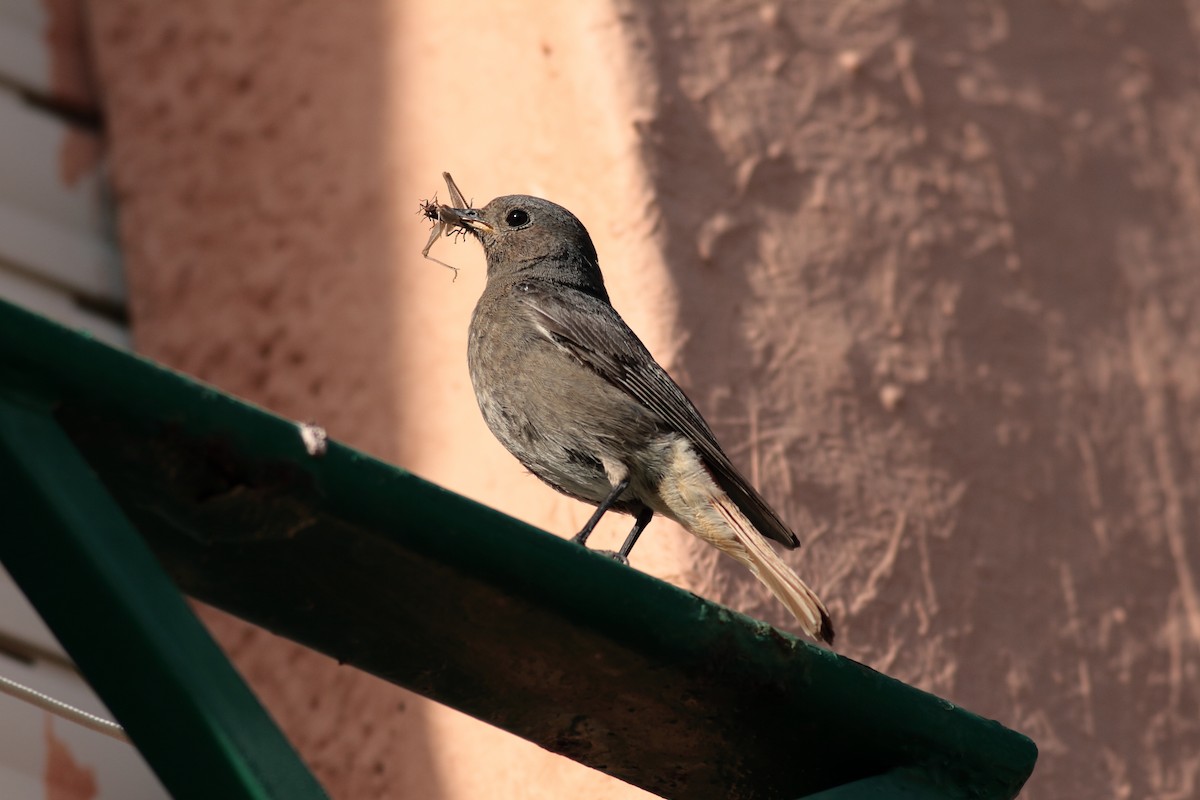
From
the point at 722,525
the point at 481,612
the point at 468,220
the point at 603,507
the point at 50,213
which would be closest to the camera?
the point at 481,612

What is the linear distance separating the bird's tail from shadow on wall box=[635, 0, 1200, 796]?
11.9 inches

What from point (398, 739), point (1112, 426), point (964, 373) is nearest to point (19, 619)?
point (398, 739)

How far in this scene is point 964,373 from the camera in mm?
4707

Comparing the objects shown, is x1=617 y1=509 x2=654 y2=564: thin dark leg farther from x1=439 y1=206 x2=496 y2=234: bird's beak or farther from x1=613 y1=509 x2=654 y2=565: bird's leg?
x1=439 y1=206 x2=496 y2=234: bird's beak

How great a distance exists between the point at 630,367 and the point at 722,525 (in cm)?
48

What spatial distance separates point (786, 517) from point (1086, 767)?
937 mm

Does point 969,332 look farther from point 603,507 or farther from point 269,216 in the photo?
point 269,216

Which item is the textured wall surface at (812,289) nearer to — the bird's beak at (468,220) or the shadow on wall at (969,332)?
the shadow on wall at (969,332)

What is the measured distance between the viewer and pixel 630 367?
12.7 feet

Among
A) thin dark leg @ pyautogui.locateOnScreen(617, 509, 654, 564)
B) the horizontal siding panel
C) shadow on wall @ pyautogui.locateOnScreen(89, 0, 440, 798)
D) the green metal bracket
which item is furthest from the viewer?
the horizontal siding panel

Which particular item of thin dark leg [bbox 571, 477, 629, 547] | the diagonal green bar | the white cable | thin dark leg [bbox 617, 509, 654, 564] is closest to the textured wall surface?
thin dark leg [bbox 617, 509, 654, 564]

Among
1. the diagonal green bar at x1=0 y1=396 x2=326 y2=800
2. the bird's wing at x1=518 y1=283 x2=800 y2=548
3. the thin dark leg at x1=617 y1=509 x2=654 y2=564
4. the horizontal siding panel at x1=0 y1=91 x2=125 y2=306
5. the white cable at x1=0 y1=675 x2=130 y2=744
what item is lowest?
the diagonal green bar at x1=0 y1=396 x2=326 y2=800

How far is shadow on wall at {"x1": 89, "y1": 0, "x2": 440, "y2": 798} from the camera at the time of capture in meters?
4.97

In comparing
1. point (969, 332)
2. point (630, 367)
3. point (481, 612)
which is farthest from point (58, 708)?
point (969, 332)
